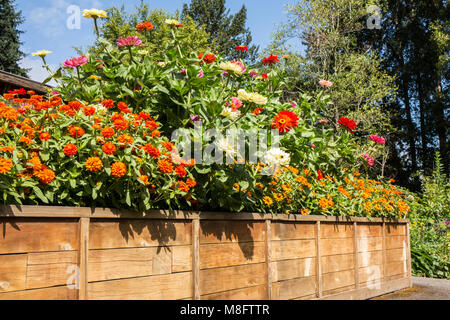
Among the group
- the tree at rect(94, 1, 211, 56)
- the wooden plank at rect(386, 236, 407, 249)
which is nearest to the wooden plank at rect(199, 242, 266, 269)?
the wooden plank at rect(386, 236, 407, 249)

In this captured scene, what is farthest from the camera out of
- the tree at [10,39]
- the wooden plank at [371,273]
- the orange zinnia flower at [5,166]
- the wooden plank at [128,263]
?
the tree at [10,39]

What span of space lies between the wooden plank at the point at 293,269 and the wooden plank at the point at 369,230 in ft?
3.14

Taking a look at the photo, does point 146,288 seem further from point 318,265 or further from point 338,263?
point 338,263

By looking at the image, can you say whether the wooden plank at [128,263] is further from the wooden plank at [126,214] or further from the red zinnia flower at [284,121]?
the red zinnia flower at [284,121]

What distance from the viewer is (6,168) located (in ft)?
5.89

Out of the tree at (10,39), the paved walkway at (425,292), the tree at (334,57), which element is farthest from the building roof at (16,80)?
the tree at (10,39)

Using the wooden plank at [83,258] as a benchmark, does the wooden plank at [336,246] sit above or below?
below

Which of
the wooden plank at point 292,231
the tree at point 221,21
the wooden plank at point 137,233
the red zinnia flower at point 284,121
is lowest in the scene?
the wooden plank at point 292,231

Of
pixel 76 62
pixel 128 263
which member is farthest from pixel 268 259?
pixel 76 62

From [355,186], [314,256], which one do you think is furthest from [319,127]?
[314,256]

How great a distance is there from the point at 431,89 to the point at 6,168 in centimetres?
2108

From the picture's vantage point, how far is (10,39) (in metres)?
24.0

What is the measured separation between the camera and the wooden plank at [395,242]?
4750 mm
